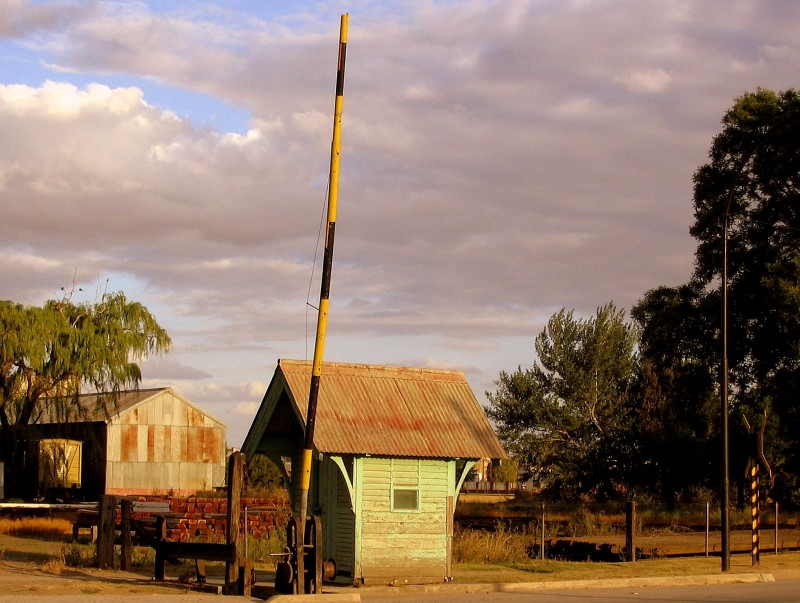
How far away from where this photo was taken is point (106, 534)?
22859mm

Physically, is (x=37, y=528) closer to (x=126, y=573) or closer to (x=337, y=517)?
(x=126, y=573)

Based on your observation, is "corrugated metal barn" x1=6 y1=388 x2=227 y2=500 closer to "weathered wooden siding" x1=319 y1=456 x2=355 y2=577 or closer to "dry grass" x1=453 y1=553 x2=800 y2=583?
"dry grass" x1=453 y1=553 x2=800 y2=583

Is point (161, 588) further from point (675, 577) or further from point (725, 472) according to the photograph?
point (725, 472)

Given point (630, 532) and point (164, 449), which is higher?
point (164, 449)

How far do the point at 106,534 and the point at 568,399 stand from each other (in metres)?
47.6

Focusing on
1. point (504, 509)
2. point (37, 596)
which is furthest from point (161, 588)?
point (504, 509)

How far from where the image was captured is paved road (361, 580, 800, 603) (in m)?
18.6

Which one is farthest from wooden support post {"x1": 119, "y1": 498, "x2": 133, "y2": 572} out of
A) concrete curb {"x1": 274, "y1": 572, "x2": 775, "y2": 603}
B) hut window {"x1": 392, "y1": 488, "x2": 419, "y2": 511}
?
hut window {"x1": 392, "y1": 488, "x2": 419, "y2": 511}

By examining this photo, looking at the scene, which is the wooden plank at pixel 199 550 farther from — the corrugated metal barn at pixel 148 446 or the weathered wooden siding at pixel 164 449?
the weathered wooden siding at pixel 164 449

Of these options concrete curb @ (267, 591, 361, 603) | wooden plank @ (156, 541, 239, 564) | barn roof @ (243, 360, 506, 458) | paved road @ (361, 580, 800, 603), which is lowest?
paved road @ (361, 580, 800, 603)

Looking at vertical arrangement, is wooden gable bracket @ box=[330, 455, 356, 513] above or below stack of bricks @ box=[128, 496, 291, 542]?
above

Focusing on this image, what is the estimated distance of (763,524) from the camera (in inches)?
1523

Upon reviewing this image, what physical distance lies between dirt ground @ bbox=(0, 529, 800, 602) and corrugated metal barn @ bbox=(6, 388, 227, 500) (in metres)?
19.3

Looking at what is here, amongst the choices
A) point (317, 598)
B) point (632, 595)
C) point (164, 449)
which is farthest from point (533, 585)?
point (164, 449)
